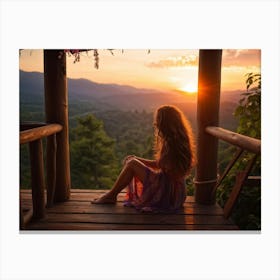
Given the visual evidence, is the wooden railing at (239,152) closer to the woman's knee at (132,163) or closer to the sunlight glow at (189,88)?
the sunlight glow at (189,88)

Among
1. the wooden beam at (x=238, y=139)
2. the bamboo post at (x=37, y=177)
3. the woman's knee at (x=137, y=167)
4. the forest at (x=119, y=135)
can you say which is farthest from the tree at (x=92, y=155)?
the wooden beam at (x=238, y=139)

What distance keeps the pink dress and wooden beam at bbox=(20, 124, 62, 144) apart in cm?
76

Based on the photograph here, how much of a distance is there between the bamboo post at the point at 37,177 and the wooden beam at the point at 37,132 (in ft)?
0.28

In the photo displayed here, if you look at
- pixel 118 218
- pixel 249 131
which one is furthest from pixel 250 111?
pixel 118 218

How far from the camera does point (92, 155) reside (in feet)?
12.2

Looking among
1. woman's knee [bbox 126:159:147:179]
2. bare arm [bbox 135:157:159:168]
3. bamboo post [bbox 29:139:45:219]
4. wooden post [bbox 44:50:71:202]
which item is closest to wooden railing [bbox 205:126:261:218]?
bare arm [bbox 135:157:159:168]

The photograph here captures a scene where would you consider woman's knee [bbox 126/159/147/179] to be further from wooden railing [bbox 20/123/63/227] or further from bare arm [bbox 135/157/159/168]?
wooden railing [bbox 20/123/63/227]

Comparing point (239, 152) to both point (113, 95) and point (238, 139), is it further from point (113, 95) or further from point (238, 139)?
point (113, 95)

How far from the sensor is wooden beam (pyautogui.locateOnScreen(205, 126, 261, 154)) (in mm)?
2998
